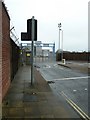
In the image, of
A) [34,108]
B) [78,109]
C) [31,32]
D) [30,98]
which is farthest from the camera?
[31,32]

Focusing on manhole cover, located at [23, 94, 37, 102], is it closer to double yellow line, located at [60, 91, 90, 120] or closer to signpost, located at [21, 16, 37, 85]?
double yellow line, located at [60, 91, 90, 120]

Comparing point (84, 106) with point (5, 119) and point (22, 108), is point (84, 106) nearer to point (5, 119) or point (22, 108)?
point (22, 108)

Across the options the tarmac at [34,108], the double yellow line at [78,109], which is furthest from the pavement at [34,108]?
the double yellow line at [78,109]

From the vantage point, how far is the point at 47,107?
383 inches

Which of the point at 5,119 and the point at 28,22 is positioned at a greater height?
the point at 28,22

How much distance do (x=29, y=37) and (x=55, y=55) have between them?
75.3 metres

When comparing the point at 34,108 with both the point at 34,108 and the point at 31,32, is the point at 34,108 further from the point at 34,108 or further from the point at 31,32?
the point at 31,32

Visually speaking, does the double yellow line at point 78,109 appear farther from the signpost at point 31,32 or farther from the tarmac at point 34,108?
the signpost at point 31,32

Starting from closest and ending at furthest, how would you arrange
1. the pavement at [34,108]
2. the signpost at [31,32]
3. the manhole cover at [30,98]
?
the pavement at [34,108], the manhole cover at [30,98], the signpost at [31,32]

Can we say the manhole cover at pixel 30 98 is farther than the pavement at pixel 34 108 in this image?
Yes

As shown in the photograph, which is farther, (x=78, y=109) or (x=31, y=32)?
(x=31, y=32)

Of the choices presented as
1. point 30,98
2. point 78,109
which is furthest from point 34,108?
point 30,98

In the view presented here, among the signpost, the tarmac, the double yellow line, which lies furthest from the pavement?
the signpost

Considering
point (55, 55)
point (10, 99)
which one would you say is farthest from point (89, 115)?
point (55, 55)
